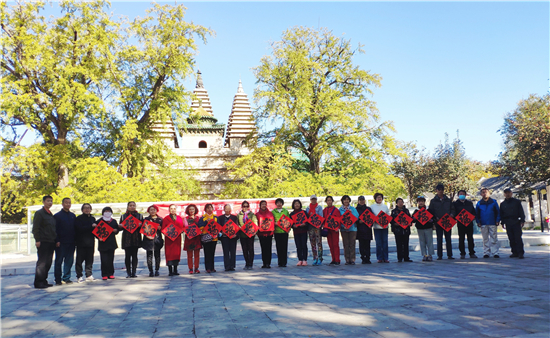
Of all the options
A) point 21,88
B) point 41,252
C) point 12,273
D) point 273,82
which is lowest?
point 12,273

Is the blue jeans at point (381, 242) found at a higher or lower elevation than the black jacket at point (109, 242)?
lower

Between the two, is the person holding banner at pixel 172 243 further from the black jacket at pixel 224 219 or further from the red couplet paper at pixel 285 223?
the red couplet paper at pixel 285 223

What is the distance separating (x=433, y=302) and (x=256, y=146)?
97.1 ft

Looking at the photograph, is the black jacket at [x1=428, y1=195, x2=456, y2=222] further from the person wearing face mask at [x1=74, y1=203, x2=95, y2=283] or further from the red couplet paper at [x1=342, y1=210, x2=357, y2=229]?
the person wearing face mask at [x1=74, y1=203, x2=95, y2=283]

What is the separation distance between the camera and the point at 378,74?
109 feet

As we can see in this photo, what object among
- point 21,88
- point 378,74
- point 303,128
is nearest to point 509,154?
point 378,74

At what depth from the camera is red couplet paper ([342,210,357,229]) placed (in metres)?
11.0

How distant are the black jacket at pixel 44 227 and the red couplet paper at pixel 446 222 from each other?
29.5 feet

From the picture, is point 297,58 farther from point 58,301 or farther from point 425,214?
point 58,301

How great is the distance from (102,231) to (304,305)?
5.92 m

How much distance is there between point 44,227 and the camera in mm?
9227

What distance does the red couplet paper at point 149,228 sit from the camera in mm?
10086

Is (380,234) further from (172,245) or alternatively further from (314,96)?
(314,96)

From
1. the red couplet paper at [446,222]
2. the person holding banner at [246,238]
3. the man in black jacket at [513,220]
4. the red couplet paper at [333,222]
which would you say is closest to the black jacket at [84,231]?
the person holding banner at [246,238]
